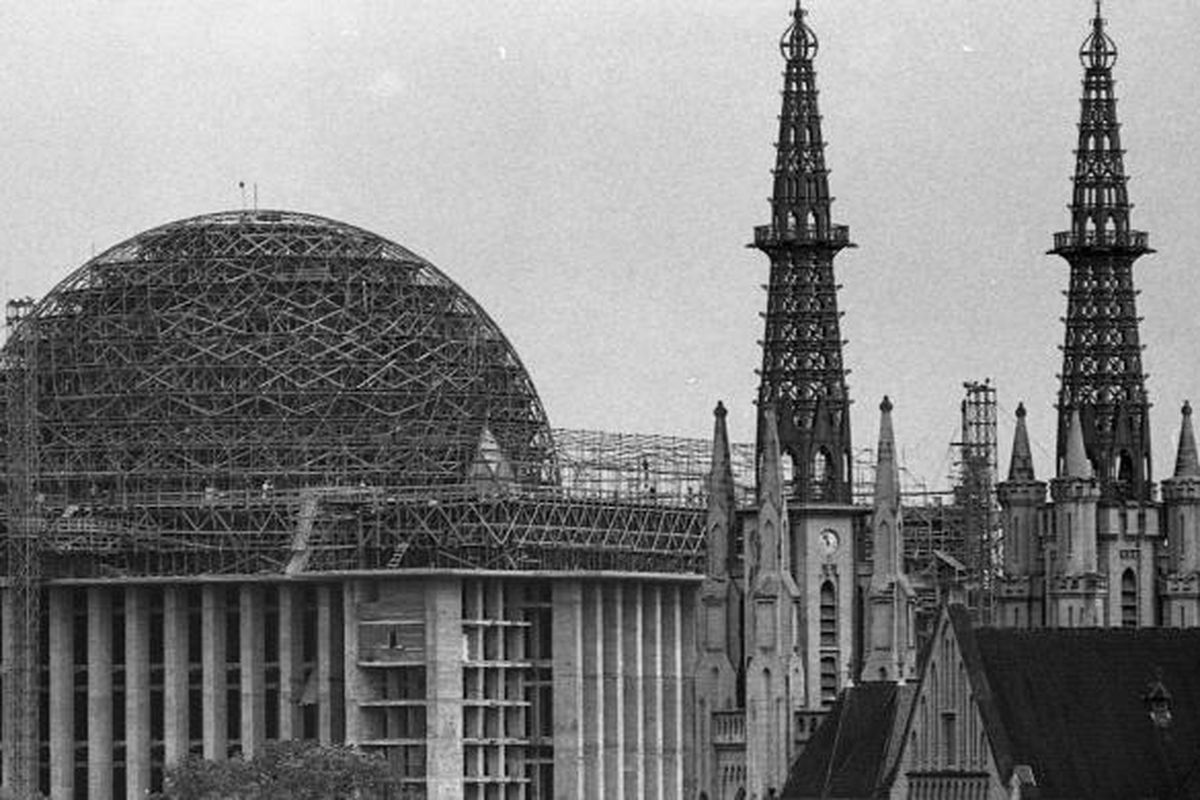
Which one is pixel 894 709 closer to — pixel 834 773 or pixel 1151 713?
pixel 834 773

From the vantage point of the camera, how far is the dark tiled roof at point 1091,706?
178m

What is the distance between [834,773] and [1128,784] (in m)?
23.0

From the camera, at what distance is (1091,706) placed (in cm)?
18000

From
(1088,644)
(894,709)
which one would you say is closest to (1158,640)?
(1088,644)

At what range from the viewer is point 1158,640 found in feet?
605

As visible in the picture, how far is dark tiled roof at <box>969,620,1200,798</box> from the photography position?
177625mm

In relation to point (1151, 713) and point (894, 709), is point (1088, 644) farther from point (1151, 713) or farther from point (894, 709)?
point (894, 709)

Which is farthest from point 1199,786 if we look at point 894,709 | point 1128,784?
point 894,709

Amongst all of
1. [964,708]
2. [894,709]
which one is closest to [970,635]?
[964,708]

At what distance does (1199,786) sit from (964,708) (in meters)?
8.15

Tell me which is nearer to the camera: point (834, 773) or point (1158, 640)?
point (1158, 640)

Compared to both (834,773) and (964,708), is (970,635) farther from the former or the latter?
(834,773)

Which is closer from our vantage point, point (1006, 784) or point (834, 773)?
point (1006, 784)

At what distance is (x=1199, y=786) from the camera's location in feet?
582
